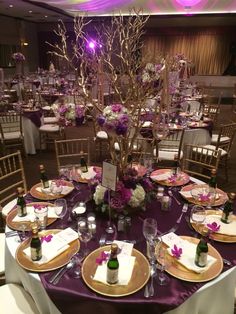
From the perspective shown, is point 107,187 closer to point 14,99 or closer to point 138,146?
A: point 138,146

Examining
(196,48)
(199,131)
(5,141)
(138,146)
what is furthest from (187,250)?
(196,48)

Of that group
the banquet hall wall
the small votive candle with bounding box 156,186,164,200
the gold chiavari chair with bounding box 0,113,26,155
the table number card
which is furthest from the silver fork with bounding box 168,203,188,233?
the banquet hall wall

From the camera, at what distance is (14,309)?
1.46m

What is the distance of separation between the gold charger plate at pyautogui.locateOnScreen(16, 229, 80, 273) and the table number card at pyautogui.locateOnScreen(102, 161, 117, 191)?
36cm

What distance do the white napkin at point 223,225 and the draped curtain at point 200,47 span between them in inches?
403

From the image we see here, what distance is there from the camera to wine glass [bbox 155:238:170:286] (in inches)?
52.0

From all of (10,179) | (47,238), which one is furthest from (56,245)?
(10,179)

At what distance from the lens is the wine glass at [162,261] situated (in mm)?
1320

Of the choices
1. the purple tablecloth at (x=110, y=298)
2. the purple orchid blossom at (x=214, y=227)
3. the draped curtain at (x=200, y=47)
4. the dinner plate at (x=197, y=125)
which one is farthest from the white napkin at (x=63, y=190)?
the draped curtain at (x=200, y=47)

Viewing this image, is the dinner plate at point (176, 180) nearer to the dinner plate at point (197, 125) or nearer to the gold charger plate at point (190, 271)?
the gold charger plate at point (190, 271)

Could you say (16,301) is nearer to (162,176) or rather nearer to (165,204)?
(165,204)

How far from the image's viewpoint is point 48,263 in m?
1.42

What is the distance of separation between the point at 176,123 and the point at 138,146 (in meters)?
1.52

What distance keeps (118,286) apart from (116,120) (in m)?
0.83
